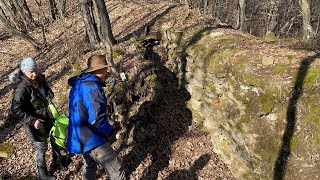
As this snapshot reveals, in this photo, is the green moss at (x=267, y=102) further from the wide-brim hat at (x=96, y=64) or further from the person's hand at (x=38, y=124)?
the person's hand at (x=38, y=124)

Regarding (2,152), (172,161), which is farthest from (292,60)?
(2,152)

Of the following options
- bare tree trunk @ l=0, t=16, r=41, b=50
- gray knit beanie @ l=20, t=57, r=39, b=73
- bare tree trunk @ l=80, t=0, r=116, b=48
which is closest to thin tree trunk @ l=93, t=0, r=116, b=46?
bare tree trunk @ l=80, t=0, r=116, b=48

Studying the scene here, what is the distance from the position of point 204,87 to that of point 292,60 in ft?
6.73

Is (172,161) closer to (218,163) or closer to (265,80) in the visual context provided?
(218,163)

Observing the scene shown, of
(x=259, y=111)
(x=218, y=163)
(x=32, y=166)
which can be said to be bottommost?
(x=218, y=163)

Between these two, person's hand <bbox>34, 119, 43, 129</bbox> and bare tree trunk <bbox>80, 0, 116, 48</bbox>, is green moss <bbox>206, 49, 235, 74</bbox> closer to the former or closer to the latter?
bare tree trunk <bbox>80, 0, 116, 48</bbox>

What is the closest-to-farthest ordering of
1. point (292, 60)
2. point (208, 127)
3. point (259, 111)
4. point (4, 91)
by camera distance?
point (259, 111) → point (292, 60) → point (208, 127) → point (4, 91)

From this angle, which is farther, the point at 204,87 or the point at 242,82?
the point at 204,87

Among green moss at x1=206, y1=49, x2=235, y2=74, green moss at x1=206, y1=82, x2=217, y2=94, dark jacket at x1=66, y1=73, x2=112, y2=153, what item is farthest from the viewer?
green moss at x1=206, y1=82, x2=217, y2=94

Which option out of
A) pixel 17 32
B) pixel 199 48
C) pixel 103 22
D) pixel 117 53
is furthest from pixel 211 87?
pixel 17 32

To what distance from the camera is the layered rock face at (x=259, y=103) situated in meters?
4.33

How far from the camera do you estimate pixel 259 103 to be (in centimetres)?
484

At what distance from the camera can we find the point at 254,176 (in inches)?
198

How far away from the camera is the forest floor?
5539 mm
